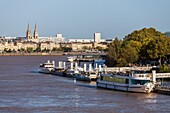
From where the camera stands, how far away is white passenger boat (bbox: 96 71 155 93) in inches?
1535

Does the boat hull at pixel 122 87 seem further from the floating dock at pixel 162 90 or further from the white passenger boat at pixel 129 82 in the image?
the floating dock at pixel 162 90

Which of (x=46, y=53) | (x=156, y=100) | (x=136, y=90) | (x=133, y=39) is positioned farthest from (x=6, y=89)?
(x=46, y=53)

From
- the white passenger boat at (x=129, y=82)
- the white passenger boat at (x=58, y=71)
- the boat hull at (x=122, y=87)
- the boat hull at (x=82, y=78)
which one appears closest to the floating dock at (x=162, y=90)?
the white passenger boat at (x=129, y=82)

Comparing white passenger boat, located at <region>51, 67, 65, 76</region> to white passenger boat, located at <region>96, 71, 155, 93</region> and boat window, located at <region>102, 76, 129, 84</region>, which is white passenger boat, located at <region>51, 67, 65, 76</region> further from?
white passenger boat, located at <region>96, 71, 155, 93</region>

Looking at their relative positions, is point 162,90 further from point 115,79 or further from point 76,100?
point 76,100

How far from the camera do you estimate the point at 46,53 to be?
646 ft

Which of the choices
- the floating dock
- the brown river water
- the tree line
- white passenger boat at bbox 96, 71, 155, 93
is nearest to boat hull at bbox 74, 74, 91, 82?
the brown river water

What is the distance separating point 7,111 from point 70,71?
28.3 metres

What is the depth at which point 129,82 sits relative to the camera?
40.2m

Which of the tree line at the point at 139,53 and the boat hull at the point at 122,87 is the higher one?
the tree line at the point at 139,53

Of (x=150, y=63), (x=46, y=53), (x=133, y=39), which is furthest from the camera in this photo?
(x=46, y=53)

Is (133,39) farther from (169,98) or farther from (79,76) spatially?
(169,98)

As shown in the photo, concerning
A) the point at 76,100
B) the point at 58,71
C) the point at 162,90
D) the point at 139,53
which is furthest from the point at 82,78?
the point at 139,53

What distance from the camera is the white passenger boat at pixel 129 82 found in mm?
39000
